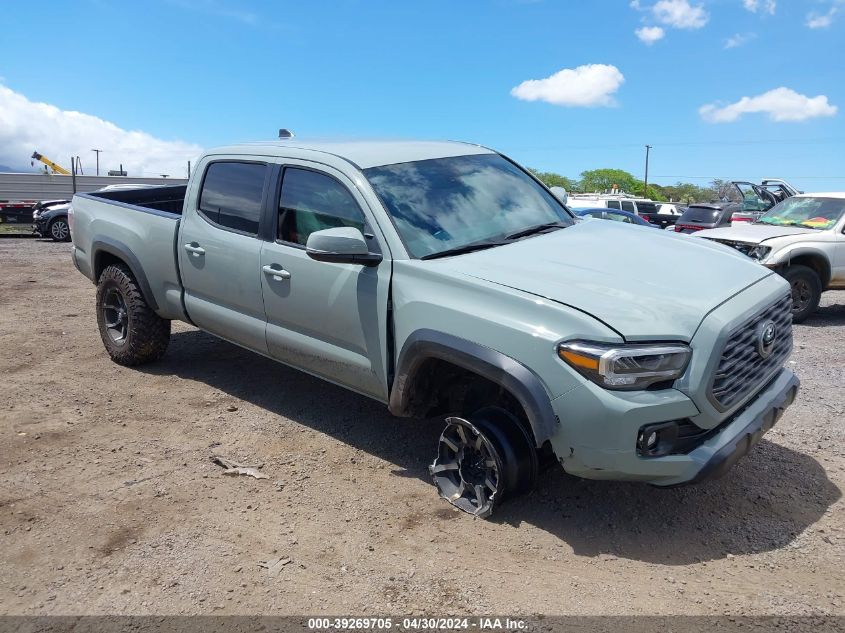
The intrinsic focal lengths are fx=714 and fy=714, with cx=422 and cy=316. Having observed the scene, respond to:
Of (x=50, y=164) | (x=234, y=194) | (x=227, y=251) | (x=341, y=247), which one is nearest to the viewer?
(x=341, y=247)

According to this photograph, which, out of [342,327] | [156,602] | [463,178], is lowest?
[156,602]

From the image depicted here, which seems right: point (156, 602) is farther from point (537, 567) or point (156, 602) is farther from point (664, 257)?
point (664, 257)

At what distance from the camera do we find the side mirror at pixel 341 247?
3.76 m

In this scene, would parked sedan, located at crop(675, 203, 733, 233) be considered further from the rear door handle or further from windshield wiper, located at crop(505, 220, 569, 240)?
the rear door handle

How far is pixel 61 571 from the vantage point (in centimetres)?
327

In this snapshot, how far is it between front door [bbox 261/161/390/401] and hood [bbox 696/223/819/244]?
6.07 meters

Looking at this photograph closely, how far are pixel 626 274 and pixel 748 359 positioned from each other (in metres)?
0.71

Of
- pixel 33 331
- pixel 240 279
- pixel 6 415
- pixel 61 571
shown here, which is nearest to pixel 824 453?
pixel 240 279

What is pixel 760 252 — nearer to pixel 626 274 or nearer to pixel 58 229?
pixel 626 274

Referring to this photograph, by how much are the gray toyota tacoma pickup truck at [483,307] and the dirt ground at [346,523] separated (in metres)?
0.40

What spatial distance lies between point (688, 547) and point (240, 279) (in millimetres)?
3156

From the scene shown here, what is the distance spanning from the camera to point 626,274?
3.53m

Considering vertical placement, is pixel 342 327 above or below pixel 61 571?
above

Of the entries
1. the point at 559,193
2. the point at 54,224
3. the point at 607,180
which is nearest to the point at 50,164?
the point at 54,224
